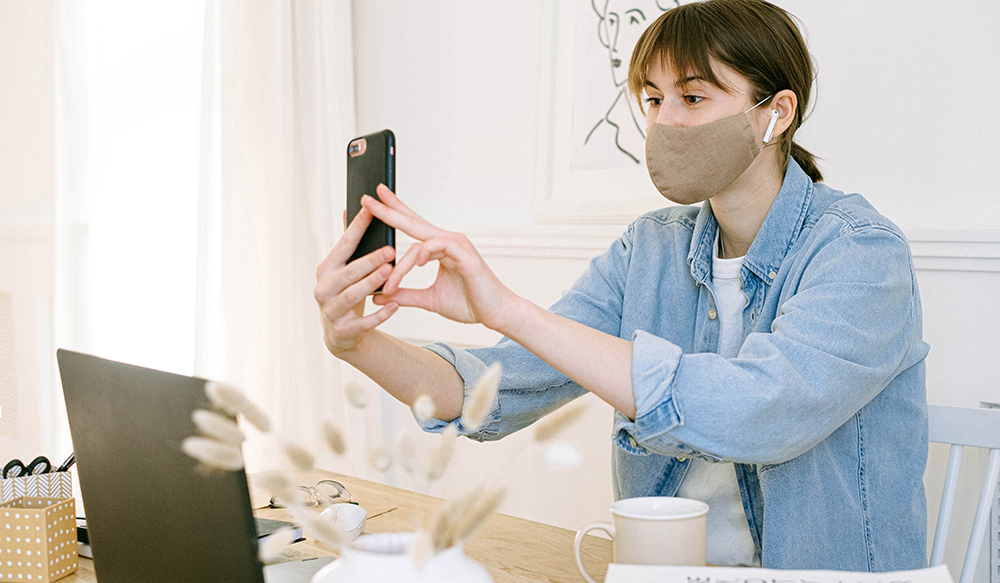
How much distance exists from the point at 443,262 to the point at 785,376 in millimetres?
375

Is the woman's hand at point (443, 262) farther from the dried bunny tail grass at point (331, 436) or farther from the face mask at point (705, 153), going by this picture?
the face mask at point (705, 153)

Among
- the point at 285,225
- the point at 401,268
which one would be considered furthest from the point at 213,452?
the point at 285,225

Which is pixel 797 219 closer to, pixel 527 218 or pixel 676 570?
pixel 676 570

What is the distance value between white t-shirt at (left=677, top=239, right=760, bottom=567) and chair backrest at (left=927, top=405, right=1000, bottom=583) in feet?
0.81

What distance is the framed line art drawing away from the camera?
198 centimetres

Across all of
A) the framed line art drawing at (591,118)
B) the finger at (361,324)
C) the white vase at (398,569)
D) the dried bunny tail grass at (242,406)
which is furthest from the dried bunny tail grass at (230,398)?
the framed line art drawing at (591,118)

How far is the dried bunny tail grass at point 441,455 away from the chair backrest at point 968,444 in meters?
0.86

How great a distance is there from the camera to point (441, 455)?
1.42 feet

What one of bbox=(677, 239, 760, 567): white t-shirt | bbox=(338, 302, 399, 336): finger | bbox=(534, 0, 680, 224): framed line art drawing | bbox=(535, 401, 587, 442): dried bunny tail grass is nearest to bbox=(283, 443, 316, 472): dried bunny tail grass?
bbox=(535, 401, 587, 442): dried bunny tail grass

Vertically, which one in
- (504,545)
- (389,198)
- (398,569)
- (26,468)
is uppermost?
(389,198)

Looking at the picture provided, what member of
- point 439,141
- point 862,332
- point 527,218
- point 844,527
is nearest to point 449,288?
point 862,332

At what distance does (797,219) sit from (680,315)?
0.23 meters

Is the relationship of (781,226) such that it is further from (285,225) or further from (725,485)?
(285,225)

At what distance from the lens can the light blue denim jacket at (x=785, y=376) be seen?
81 centimetres
